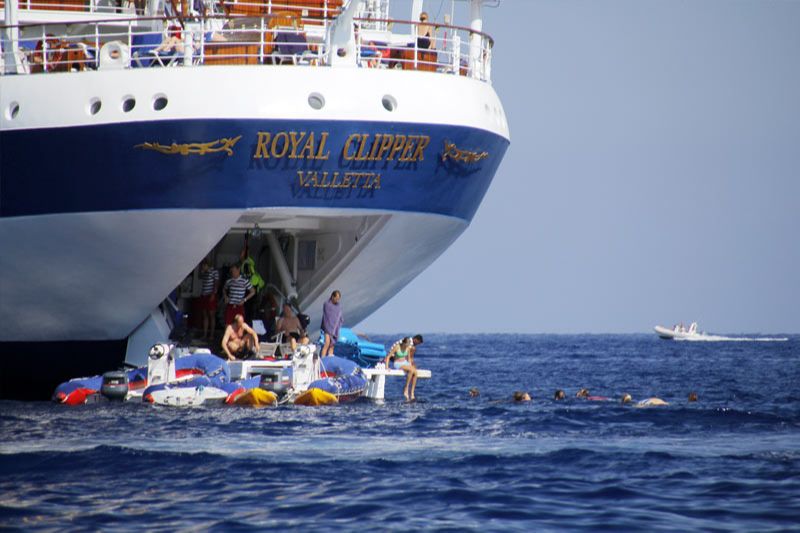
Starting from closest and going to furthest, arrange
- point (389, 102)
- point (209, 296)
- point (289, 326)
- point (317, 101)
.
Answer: point (317, 101), point (389, 102), point (289, 326), point (209, 296)

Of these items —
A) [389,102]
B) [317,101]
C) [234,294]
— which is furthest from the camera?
[234,294]

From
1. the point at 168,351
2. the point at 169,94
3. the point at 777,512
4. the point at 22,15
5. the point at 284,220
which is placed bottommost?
the point at 777,512

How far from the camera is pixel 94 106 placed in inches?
861

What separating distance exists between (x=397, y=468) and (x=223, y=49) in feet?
31.6

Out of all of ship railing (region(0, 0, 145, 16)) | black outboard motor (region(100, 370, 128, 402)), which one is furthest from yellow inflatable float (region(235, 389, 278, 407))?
ship railing (region(0, 0, 145, 16))

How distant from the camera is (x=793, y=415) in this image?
24359 mm

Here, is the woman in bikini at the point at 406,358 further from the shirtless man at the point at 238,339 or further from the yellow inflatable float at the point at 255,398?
the yellow inflatable float at the point at 255,398

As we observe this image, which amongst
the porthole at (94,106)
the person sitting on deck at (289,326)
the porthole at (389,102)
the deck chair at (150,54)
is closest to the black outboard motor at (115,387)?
the person sitting on deck at (289,326)

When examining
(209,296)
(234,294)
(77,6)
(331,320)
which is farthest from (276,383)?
(77,6)

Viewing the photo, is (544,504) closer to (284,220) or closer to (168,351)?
(168,351)

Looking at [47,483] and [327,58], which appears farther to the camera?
[327,58]

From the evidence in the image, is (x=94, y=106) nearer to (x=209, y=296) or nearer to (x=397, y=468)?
(x=209, y=296)

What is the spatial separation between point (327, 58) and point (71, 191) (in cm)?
457

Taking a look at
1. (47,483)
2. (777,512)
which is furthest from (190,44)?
(777,512)
